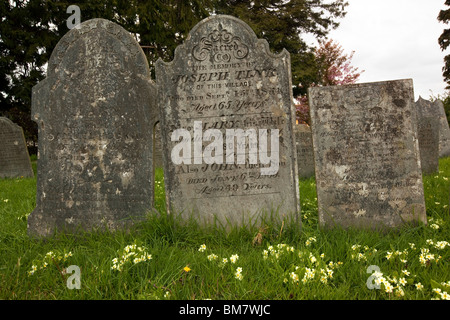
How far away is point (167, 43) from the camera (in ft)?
40.8

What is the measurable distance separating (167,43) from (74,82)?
30.8ft

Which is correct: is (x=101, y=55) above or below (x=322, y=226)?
above

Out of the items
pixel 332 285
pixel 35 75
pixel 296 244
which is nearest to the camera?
pixel 332 285

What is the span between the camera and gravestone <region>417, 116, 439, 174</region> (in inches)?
267

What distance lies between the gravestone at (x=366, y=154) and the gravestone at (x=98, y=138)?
209 cm

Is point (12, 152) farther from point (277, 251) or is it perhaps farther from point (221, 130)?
point (277, 251)

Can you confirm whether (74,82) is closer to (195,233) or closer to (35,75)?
(195,233)

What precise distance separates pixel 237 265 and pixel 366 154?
2094 mm

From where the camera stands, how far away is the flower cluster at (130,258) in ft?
7.97

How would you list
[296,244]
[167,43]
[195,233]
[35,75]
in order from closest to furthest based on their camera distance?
[296,244]
[195,233]
[35,75]
[167,43]

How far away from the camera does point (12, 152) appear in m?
8.79

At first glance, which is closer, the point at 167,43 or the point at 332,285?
the point at 332,285

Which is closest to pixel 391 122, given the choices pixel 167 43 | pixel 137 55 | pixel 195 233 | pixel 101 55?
pixel 195 233

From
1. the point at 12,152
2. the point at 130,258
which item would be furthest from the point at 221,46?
the point at 12,152
